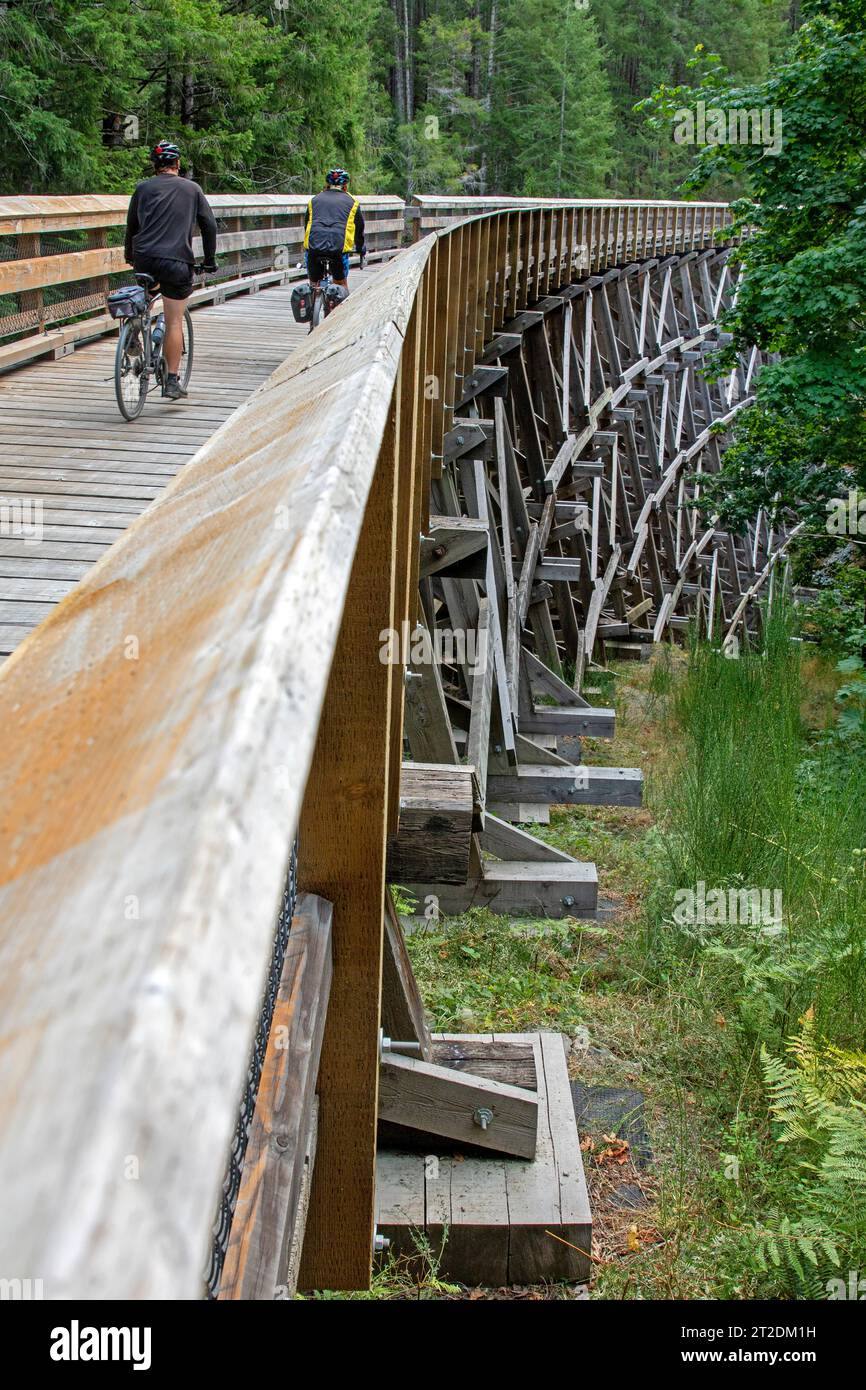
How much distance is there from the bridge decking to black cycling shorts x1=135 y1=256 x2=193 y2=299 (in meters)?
0.60

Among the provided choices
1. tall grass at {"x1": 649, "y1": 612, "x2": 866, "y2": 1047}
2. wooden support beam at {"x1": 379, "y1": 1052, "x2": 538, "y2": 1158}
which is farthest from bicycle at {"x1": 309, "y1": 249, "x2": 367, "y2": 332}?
wooden support beam at {"x1": 379, "y1": 1052, "x2": 538, "y2": 1158}

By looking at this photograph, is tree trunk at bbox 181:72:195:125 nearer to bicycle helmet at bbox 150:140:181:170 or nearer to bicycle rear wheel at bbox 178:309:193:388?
bicycle helmet at bbox 150:140:181:170

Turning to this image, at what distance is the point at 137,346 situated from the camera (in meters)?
7.15

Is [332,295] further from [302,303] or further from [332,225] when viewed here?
[332,225]

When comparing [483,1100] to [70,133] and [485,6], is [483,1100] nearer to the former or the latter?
[70,133]

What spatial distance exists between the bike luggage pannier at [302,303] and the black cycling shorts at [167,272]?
264cm

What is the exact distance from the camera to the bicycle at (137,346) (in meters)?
6.74

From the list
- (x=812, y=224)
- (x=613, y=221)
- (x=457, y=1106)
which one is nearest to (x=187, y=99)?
(x=613, y=221)

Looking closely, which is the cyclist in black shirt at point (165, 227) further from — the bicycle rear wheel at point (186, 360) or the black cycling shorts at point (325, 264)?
the black cycling shorts at point (325, 264)

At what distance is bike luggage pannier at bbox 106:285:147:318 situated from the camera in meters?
6.82

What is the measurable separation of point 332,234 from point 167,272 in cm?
313

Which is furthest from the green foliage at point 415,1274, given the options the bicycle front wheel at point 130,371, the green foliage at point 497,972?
the bicycle front wheel at point 130,371

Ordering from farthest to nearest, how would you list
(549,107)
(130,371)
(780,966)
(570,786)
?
(549,107) → (570,786) → (130,371) → (780,966)
